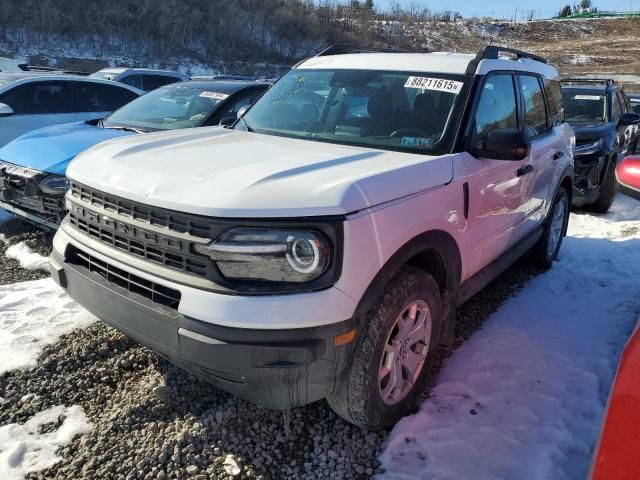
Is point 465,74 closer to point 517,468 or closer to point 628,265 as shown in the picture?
point 517,468

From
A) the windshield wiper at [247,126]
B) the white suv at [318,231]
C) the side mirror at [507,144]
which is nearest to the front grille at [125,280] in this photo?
the white suv at [318,231]

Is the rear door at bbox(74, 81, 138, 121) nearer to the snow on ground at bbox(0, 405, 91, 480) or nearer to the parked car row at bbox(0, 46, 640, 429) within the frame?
the parked car row at bbox(0, 46, 640, 429)

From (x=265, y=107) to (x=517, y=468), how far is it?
9.21 ft

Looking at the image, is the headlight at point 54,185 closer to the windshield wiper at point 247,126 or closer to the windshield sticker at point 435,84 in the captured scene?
the windshield wiper at point 247,126

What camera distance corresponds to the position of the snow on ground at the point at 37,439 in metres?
2.44

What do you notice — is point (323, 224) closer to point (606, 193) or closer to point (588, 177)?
point (588, 177)

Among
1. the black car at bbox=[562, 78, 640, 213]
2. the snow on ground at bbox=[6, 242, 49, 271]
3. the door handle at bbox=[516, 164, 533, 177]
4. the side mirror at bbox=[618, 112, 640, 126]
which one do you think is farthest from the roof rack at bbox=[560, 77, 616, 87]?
the snow on ground at bbox=[6, 242, 49, 271]

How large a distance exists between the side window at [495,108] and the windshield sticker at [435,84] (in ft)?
0.57

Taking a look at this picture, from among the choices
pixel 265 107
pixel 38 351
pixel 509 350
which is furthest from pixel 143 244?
pixel 509 350

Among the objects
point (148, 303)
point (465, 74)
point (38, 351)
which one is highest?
point (465, 74)

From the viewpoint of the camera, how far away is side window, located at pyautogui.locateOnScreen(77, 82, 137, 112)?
7750mm

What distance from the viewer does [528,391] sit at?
3.13m

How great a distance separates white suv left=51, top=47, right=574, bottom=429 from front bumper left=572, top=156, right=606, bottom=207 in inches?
164

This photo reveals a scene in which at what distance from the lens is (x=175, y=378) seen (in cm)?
308
